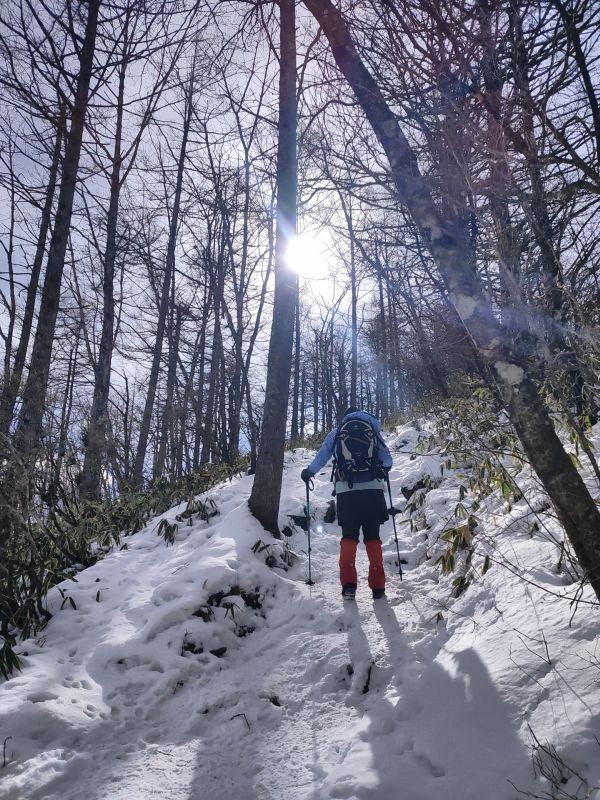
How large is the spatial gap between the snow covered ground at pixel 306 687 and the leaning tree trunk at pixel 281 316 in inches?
46.2

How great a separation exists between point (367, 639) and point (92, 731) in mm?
2074

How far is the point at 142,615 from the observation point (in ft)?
13.1

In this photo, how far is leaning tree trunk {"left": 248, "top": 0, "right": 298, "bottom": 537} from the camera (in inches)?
232

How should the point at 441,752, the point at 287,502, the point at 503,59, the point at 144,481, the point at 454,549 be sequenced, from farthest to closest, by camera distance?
the point at 144,481
the point at 287,502
the point at 454,549
the point at 503,59
the point at 441,752

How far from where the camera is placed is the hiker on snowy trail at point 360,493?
172 inches

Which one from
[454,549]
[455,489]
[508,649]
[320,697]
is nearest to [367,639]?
[320,697]

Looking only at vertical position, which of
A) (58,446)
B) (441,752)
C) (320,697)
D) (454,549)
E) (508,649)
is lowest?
(320,697)

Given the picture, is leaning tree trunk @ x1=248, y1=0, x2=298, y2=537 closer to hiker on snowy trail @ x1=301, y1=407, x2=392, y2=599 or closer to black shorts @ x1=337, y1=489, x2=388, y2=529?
hiker on snowy trail @ x1=301, y1=407, x2=392, y2=599

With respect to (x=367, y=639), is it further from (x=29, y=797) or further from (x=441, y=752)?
(x=29, y=797)

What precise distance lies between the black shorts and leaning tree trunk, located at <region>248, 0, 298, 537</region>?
1.49 m

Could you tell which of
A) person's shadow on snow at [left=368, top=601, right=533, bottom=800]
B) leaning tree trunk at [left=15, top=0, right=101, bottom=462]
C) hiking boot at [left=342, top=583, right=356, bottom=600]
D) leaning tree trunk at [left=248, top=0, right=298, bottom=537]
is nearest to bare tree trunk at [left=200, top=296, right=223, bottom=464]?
leaning tree trunk at [left=15, top=0, right=101, bottom=462]

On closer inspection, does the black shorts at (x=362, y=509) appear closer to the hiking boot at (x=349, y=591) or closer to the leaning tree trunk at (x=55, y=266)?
the hiking boot at (x=349, y=591)

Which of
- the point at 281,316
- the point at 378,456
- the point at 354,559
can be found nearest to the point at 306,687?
the point at 354,559

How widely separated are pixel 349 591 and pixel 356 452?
1427 mm
